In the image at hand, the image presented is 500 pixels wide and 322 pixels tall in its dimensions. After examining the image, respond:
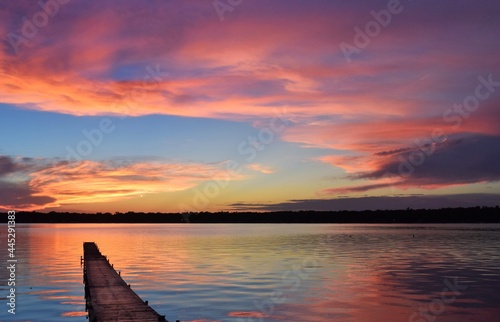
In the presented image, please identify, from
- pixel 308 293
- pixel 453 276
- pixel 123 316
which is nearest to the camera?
pixel 123 316

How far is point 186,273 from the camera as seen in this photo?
4950 cm

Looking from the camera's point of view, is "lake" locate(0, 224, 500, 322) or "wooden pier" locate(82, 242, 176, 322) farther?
"lake" locate(0, 224, 500, 322)

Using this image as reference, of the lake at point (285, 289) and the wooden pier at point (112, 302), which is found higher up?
the wooden pier at point (112, 302)

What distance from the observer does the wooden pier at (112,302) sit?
2505 cm

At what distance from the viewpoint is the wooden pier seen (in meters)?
25.0

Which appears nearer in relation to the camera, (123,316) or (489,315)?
(123,316)

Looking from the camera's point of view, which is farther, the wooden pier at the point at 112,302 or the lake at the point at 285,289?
the lake at the point at 285,289

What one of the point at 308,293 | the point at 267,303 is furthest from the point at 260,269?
the point at 267,303

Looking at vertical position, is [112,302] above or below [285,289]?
above

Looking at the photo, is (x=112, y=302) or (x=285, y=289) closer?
(x=112, y=302)

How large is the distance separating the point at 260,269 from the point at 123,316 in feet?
92.5

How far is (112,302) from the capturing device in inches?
1149

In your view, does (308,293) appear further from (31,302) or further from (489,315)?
(31,302)

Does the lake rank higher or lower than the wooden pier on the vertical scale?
lower
